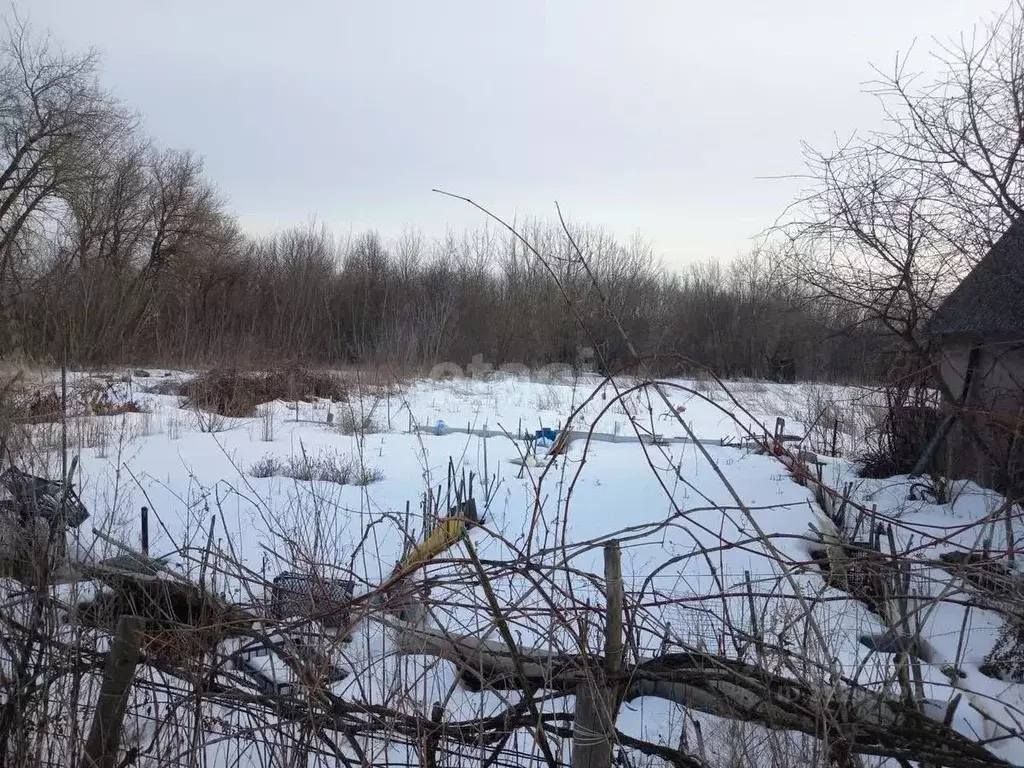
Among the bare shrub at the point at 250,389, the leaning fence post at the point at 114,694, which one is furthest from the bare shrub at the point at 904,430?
the leaning fence post at the point at 114,694

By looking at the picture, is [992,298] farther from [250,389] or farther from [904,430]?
[250,389]

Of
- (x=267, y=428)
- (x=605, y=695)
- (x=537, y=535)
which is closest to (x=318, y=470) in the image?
(x=267, y=428)

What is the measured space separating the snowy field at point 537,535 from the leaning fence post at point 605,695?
0.04m

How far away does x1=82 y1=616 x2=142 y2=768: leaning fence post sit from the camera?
1656mm

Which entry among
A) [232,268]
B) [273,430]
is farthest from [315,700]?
[232,268]

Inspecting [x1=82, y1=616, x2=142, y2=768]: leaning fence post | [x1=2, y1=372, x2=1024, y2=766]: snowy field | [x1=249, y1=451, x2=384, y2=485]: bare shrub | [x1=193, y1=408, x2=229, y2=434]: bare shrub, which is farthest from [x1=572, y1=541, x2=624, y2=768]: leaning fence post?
[x1=193, y1=408, x2=229, y2=434]: bare shrub

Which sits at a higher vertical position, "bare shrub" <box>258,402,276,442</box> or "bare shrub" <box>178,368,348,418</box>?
"bare shrub" <box>178,368,348,418</box>

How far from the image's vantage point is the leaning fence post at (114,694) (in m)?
1.66

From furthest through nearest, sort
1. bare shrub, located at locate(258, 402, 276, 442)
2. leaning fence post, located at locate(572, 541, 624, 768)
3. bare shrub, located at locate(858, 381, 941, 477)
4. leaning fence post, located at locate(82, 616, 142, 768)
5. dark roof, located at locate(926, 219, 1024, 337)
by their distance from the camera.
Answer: bare shrub, located at locate(258, 402, 276, 442) < bare shrub, located at locate(858, 381, 941, 477) < dark roof, located at locate(926, 219, 1024, 337) < leaning fence post, located at locate(82, 616, 142, 768) < leaning fence post, located at locate(572, 541, 624, 768)

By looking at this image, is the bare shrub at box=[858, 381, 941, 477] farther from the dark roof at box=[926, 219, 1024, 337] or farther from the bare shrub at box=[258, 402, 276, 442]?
the bare shrub at box=[258, 402, 276, 442]

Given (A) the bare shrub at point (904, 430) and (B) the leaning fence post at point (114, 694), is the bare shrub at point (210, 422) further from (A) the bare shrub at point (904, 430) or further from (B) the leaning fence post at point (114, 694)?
(B) the leaning fence post at point (114, 694)

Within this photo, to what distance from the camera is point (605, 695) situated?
5.11ft

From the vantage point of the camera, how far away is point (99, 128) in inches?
688

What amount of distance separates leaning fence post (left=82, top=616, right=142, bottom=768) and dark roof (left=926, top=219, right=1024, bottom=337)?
573 centimetres
